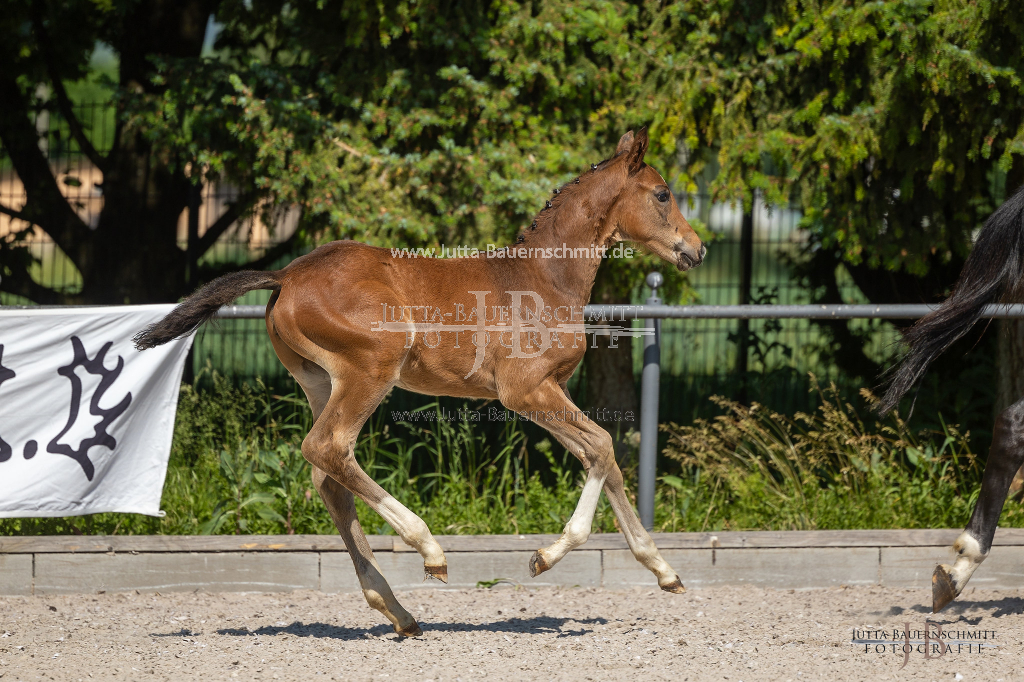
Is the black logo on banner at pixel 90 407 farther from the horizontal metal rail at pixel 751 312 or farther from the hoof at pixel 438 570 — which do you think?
the hoof at pixel 438 570

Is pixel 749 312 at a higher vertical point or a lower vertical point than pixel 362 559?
higher

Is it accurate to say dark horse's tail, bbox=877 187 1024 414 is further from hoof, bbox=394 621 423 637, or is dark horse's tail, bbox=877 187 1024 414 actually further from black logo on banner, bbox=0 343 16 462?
black logo on banner, bbox=0 343 16 462

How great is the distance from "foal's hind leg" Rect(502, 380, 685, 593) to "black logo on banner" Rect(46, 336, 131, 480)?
243 cm

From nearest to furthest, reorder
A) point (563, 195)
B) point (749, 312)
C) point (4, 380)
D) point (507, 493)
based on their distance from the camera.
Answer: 1. point (563, 195)
2. point (4, 380)
3. point (749, 312)
4. point (507, 493)

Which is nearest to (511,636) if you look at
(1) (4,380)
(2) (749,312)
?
(2) (749,312)

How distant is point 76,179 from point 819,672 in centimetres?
706

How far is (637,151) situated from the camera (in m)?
3.95

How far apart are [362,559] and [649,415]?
1878mm

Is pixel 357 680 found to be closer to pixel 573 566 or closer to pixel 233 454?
pixel 573 566

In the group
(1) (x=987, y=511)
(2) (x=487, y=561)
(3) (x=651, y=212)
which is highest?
(3) (x=651, y=212)

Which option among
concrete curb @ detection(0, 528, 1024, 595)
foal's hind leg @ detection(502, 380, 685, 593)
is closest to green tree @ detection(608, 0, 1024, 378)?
concrete curb @ detection(0, 528, 1024, 595)

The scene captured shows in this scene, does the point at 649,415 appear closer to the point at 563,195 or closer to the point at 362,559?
the point at 563,195

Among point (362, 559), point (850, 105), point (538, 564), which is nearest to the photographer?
point (538, 564)

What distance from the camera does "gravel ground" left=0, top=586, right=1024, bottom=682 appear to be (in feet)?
12.4
